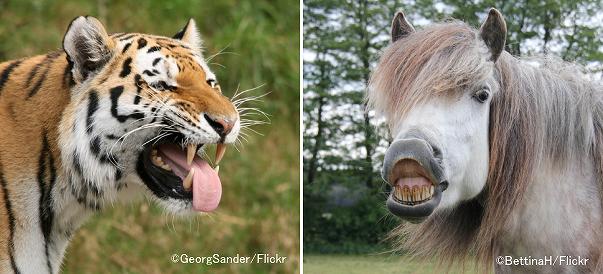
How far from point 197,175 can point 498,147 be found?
72cm

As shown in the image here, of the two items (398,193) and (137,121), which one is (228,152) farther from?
(398,193)

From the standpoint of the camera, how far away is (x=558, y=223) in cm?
165

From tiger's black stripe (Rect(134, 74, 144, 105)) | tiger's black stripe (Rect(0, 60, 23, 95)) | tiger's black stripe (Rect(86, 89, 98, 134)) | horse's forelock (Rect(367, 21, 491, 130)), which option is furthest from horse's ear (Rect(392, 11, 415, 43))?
tiger's black stripe (Rect(0, 60, 23, 95))

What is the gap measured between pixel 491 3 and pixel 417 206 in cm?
167

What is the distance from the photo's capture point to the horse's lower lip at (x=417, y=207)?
5.14ft

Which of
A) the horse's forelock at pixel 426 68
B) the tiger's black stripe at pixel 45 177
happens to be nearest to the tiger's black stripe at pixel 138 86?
the tiger's black stripe at pixel 45 177

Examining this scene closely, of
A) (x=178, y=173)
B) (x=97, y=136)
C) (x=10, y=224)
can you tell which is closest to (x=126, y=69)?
(x=97, y=136)

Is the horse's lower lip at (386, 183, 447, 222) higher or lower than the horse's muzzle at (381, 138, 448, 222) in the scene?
lower

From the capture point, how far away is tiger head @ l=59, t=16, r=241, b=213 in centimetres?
179

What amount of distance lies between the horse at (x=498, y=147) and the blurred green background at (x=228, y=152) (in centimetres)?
168

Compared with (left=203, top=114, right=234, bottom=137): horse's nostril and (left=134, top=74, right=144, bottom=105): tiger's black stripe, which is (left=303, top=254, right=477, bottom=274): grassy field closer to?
(left=203, top=114, right=234, bottom=137): horse's nostril

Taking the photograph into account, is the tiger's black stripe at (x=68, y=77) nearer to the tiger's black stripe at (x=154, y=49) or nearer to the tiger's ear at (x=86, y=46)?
the tiger's ear at (x=86, y=46)

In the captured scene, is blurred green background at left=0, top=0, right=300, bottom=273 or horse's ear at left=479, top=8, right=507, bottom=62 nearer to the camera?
horse's ear at left=479, top=8, right=507, bottom=62

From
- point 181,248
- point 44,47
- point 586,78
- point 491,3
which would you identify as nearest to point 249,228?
point 181,248
